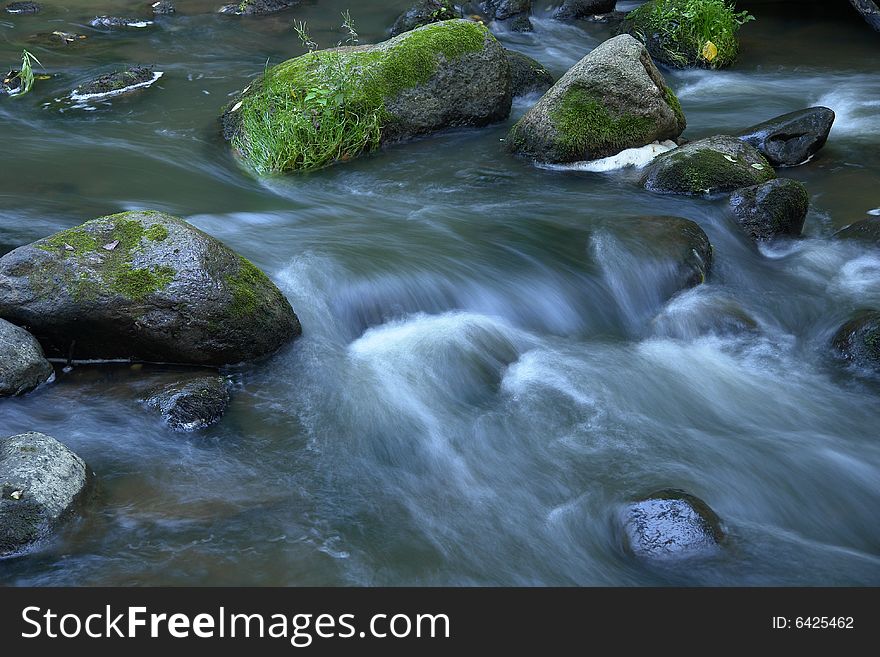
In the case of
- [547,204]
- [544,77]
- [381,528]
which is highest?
[544,77]

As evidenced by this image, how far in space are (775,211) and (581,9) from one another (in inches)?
318

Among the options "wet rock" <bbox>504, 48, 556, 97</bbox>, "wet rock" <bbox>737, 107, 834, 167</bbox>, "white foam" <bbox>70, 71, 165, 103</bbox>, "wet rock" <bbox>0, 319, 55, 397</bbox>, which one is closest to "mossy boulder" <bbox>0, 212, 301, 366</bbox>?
"wet rock" <bbox>0, 319, 55, 397</bbox>

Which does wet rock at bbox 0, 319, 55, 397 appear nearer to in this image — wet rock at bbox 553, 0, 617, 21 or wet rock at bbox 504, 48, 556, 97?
wet rock at bbox 504, 48, 556, 97

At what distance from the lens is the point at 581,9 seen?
14.8 m

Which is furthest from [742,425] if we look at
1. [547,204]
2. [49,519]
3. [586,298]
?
[49,519]

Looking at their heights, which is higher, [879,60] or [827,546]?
[879,60]

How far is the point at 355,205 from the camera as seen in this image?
856cm

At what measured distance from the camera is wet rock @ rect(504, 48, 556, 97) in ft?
37.0

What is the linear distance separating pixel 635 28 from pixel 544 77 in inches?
90.2

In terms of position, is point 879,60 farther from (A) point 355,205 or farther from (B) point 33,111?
(B) point 33,111

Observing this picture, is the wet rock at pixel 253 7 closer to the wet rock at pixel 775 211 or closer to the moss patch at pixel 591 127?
the moss patch at pixel 591 127

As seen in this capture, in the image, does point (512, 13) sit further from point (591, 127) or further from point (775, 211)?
point (775, 211)

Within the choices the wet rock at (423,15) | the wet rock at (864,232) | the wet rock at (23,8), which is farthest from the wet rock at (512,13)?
the wet rock at (864,232)

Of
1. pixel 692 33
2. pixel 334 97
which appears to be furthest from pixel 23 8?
pixel 692 33
